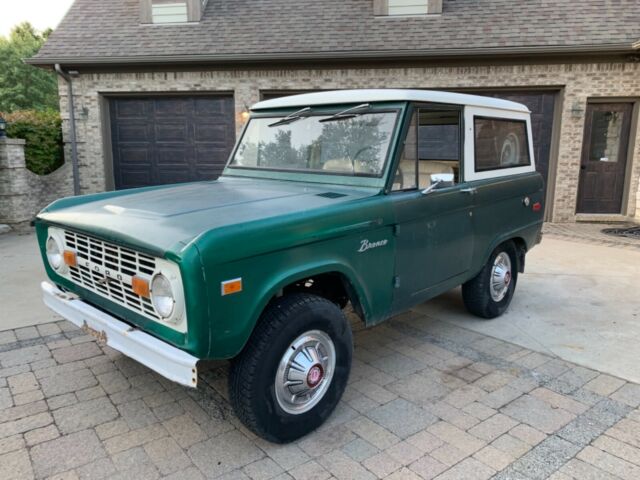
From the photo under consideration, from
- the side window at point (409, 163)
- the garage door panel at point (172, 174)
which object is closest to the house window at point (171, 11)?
the garage door panel at point (172, 174)

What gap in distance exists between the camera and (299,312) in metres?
2.53

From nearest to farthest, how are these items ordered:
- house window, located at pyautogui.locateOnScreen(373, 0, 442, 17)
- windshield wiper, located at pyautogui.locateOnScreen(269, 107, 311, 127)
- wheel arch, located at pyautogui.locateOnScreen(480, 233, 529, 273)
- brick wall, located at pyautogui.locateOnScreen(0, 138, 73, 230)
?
windshield wiper, located at pyautogui.locateOnScreen(269, 107, 311, 127) < wheel arch, located at pyautogui.locateOnScreen(480, 233, 529, 273) < brick wall, located at pyautogui.locateOnScreen(0, 138, 73, 230) < house window, located at pyautogui.locateOnScreen(373, 0, 442, 17)

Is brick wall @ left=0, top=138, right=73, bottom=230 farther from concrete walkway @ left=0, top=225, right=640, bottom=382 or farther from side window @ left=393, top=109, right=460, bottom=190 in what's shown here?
side window @ left=393, top=109, right=460, bottom=190

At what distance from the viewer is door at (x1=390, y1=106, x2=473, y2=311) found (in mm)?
3199

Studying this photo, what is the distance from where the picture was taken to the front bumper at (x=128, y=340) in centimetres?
221

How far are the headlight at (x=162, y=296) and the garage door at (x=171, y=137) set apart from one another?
841 cm

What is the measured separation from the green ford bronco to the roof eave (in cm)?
544

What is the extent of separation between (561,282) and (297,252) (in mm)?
4331

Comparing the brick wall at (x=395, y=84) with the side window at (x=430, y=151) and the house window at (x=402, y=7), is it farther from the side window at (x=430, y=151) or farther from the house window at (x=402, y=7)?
the side window at (x=430, y=151)

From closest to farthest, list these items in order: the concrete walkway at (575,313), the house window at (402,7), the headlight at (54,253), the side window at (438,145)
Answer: the headlight at (54,253) → the side window at (438,145) → the concrete walkway at (575,313) → the house window at (402,7)

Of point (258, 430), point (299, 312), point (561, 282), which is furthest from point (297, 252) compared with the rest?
point (561, 282)

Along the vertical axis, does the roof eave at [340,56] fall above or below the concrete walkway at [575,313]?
above

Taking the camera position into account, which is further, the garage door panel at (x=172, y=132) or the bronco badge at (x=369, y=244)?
the garage door panel at (x=172, y=132)

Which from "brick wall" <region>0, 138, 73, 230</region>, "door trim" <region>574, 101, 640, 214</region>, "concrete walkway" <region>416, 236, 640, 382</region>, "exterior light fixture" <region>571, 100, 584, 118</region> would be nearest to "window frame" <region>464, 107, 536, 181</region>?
"concrete walkway" <region>416, 236, 640, 382</region>
